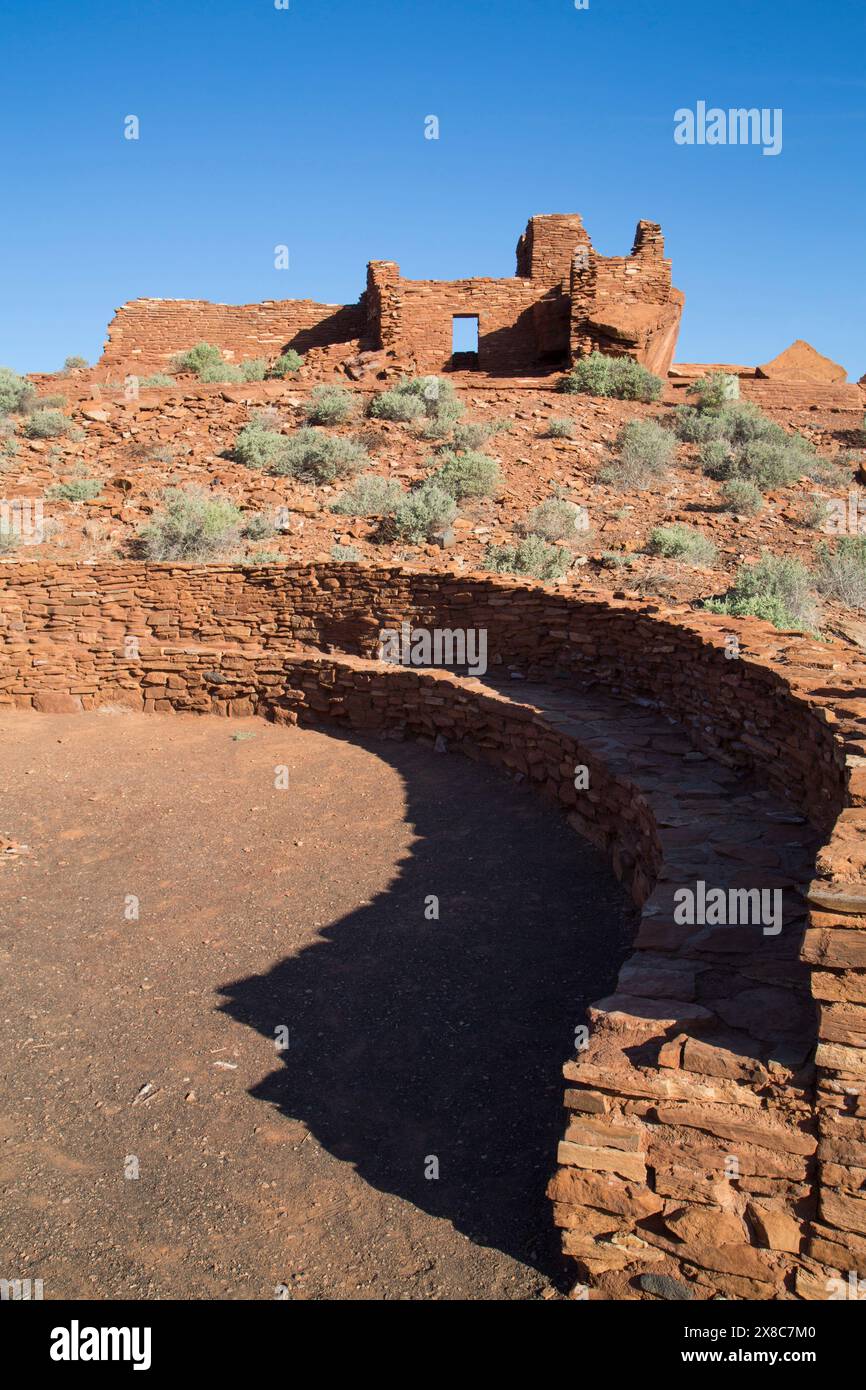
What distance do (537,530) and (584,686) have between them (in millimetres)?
4802

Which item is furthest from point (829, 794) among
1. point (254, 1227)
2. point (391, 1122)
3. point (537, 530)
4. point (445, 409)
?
point (445, 409)

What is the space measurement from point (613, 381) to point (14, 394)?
40.0 feet

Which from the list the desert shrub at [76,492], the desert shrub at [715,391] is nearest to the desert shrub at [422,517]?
the desert shrub at [76,492]

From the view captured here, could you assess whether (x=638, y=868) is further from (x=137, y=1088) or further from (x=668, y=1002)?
(x=137, y=1088)

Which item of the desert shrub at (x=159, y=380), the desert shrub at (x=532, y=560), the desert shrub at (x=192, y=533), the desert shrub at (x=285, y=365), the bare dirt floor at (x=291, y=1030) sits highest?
the desert shrub at (x=285, y=365)

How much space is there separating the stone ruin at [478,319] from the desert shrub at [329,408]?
A: 216 centimetres

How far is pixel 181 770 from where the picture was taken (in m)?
8.60

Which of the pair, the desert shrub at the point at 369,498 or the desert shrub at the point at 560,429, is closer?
the desert shrub at the point at 369,498

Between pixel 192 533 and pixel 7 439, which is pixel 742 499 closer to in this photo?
pixel 192 533

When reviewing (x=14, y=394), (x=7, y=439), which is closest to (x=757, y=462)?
(x=7, y=439)

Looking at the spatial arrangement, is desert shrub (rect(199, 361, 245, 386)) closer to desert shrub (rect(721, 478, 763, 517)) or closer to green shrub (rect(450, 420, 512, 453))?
green shrub (rect(450, 420, 512, 453))

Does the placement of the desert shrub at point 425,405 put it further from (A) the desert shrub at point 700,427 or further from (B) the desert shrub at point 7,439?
(B) the desert shrub at point 7,439

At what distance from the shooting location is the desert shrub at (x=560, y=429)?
53.0 feet

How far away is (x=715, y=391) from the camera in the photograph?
1814 centimetres
